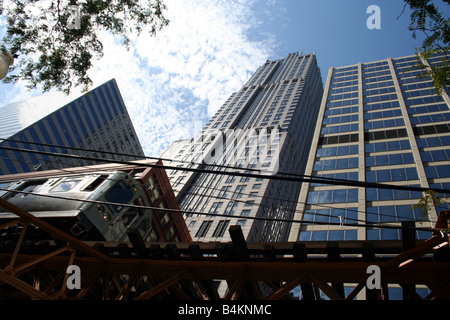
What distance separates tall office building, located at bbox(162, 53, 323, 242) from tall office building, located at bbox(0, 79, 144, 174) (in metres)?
18.7

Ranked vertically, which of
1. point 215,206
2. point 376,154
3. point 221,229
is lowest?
point 221,229

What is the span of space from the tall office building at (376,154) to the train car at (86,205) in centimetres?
1286

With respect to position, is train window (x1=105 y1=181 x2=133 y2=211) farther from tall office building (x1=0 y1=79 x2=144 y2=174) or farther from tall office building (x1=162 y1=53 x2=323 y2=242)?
tall office building (x1=162 y1=53 x2=323 y2=242)

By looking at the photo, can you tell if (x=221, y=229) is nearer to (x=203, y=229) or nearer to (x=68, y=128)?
(x=203, y=229)

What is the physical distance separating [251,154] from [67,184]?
2429 inches

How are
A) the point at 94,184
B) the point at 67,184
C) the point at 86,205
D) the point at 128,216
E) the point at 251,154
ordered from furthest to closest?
the point at 251,154
the point at 128,216
the point at 67,184
the point at 94,184
the point at 86,205

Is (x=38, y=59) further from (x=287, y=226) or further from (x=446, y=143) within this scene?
(x=287, y=226)

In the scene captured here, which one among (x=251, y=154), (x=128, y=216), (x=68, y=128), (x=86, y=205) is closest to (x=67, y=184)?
(x=128, y=216)

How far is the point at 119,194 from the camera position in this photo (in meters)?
18.8

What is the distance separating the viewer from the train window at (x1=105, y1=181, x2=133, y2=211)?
17.2m

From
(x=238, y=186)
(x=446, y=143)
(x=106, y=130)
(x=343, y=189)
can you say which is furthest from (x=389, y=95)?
(x=106, y=130)

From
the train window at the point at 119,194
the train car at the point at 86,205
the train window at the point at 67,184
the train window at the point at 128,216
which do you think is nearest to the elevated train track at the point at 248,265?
the train car at the point at 86,205

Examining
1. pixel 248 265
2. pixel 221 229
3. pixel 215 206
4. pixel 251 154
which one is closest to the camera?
pixel 248 265

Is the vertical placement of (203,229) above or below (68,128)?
below
